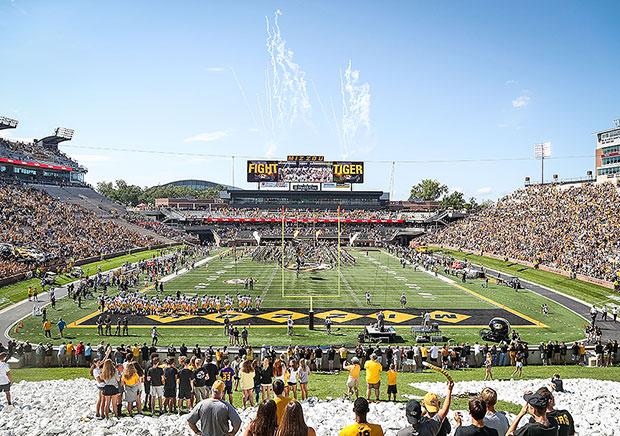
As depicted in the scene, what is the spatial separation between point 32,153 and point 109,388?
71.6m

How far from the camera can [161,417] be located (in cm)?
921

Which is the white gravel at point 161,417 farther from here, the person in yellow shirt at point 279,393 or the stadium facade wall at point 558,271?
the stadium facade wall at point 558,271

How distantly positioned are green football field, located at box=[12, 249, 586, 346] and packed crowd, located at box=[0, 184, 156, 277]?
10524 millimetres

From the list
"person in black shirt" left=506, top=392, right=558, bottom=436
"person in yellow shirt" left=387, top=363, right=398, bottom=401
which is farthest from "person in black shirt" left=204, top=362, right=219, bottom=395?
"person in black shirt" left=506, top=392, right=558, bottom=436

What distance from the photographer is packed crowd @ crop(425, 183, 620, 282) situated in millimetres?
40781

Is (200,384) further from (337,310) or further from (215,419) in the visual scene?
(337,310)

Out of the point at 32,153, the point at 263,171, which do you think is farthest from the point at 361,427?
the point at 263,171

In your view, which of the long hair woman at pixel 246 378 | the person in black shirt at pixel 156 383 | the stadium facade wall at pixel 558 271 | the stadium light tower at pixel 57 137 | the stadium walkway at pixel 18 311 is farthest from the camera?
the stadium light tower at pixel 57 137

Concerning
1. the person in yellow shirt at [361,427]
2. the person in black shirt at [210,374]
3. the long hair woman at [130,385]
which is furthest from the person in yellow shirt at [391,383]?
the person in yellow shirt at [361,427]

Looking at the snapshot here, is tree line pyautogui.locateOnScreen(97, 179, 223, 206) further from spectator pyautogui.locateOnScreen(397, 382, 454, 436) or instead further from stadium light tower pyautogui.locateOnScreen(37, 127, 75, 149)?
spectator pyautogui.locateOnScreen(397, 382, 454, 436)

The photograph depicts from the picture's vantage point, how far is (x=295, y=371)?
10898mm

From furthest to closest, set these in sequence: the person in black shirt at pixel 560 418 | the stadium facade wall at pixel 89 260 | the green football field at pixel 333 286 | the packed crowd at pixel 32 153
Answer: the packed crowd at pixel 32 153
the stadium facade wall at pixel 89 260
the green football field at pixel 333 286
the person in black shirt at pixel 560 418

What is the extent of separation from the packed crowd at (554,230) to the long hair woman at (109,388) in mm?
34929

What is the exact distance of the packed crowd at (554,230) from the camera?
4078 centimetres
